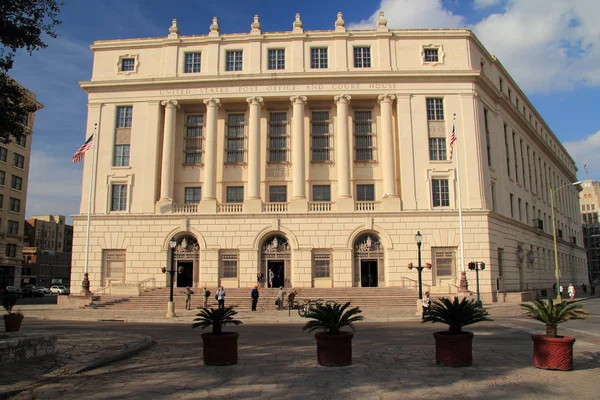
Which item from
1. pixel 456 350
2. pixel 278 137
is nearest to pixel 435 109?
pixel 278 137

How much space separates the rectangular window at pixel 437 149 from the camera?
137 ft

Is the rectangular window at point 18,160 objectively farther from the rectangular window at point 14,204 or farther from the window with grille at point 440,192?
the window with grille at point 440,192

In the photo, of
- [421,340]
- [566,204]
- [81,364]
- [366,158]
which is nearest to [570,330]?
[421,340]

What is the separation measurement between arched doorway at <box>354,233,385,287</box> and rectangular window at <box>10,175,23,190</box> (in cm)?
5574

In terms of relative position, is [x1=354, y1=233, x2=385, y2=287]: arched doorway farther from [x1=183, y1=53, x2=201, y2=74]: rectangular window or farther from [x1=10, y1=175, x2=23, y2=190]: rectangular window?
[x1=10, y1=175, x2=23, y2=190]: rectangular window

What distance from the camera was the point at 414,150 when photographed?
41531mm

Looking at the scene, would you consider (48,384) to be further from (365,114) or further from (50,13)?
(365,114)

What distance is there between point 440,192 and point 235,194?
1778 centimetres

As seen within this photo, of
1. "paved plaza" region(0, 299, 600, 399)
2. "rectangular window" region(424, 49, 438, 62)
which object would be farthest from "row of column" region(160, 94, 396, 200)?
"paved plaza" region(0, 299, 600, 399)

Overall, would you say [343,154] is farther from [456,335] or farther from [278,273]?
[456,335]

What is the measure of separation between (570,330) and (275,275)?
2425 cm

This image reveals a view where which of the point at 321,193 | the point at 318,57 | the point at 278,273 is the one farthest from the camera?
the point at 318,57

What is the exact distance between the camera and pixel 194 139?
4422 centimetres

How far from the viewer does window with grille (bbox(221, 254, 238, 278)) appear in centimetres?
4034
